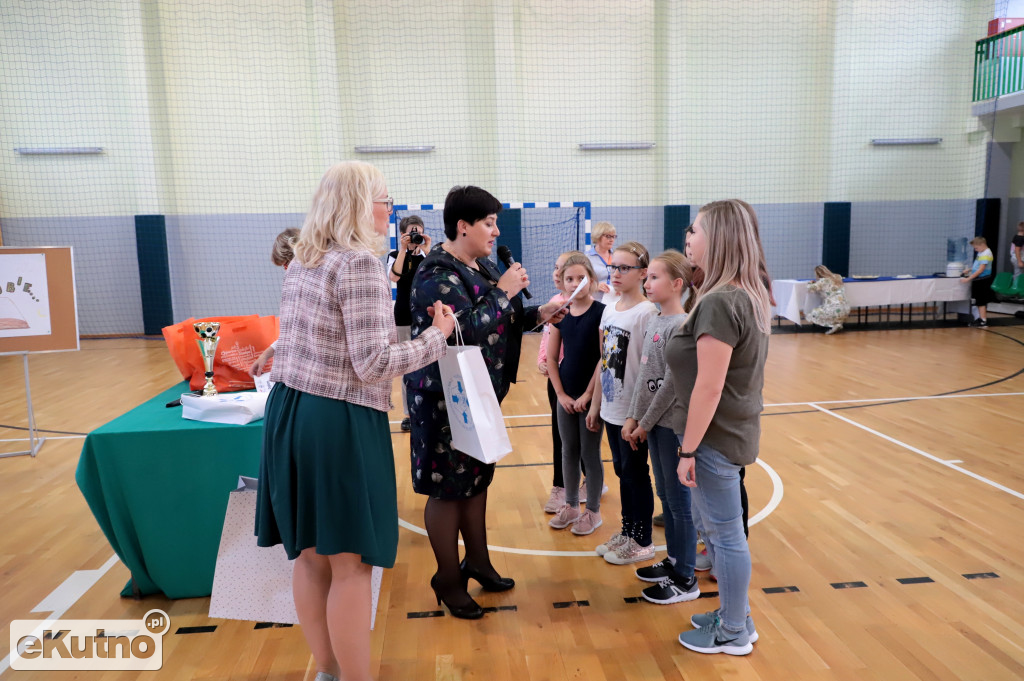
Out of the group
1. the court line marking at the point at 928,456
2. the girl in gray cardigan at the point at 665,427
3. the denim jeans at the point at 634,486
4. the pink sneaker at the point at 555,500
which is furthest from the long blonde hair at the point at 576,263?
the court line marking at the point at 928,456

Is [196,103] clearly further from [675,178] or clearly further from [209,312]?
[675,178]

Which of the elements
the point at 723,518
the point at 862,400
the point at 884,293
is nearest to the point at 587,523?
the point at 723,518

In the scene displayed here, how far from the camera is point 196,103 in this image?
10.3m

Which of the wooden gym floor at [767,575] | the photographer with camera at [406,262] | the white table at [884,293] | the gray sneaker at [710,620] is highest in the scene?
the photographer with camera at [406,262]

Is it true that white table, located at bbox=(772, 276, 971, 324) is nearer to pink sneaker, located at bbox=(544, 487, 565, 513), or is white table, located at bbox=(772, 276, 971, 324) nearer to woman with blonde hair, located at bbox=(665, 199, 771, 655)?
pink sneaker, located at bbox=(544, 487, 565, 513)

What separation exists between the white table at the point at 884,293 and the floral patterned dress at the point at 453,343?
843 centimetres

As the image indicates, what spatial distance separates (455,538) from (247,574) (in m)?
0.74

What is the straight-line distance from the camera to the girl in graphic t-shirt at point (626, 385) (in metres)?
2.81

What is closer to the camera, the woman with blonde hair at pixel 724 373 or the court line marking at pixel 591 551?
the woman with blonde hair at pixel 724 373

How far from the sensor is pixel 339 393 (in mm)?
1839

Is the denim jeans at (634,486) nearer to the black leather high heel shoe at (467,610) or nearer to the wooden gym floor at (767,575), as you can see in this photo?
the wooden gym floor at (767,575)

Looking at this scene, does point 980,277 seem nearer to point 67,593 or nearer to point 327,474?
point 327,474

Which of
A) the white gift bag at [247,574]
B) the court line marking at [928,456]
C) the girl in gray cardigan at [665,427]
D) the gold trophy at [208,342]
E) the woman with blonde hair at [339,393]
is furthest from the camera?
the court line marking at [928,456]

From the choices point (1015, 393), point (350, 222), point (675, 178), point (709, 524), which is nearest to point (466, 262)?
point (350, 222)
